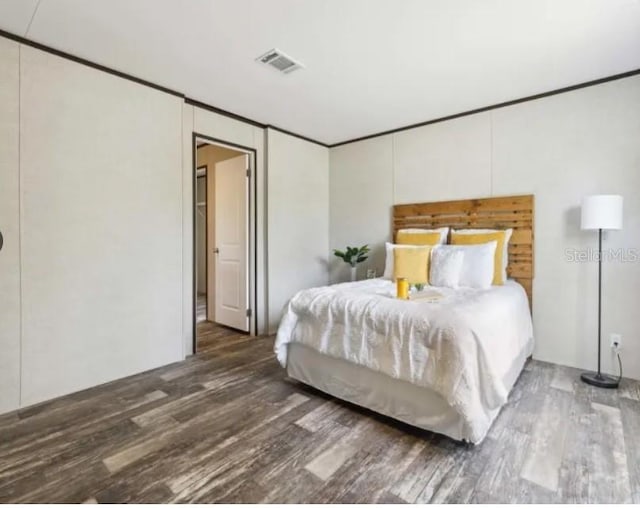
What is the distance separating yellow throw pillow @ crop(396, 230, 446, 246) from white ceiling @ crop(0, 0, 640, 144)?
4.45 ft

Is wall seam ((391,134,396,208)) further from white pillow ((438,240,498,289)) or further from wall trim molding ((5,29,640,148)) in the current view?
white pillow ((438,240,498,289))

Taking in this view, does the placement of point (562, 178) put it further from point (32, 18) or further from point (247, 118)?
point (32, 18)

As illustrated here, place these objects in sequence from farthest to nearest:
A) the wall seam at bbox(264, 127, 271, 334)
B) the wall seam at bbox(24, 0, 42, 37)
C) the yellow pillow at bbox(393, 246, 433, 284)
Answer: the wall seam at bbox(264, 127, 271, 334) < the yellow pillow at bbox(393, 246, 433, 284) < the wall seam at bbox(24, 0, 42, 37)

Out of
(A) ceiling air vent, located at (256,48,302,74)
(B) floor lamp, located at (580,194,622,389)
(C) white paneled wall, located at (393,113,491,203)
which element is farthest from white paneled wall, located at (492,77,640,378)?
(A) ceiling air vent, located at (256,48,302,74)

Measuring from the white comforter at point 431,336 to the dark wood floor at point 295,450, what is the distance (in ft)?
0.91

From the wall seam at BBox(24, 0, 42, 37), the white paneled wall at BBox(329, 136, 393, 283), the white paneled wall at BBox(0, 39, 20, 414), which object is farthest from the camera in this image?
the white paneled wall at BBox(329, 136, 393, 283)

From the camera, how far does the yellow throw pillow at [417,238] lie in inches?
137

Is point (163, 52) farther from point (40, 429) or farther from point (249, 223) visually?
point (40, 429)

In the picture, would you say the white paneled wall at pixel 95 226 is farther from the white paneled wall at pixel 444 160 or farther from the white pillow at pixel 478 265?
the white pillow at pixel 478 265

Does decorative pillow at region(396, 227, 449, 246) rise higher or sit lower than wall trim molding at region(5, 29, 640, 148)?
lower

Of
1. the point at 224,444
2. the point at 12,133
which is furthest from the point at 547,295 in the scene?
the point at 12,133

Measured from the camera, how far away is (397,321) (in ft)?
6.62

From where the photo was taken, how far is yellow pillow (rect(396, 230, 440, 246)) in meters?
3.48

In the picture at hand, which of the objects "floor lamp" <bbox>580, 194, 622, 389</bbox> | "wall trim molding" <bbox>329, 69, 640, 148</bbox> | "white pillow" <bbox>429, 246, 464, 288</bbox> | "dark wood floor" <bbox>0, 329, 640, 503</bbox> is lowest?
"dark wood floor" <bbox>0, 329, 640, 503</bbox>
